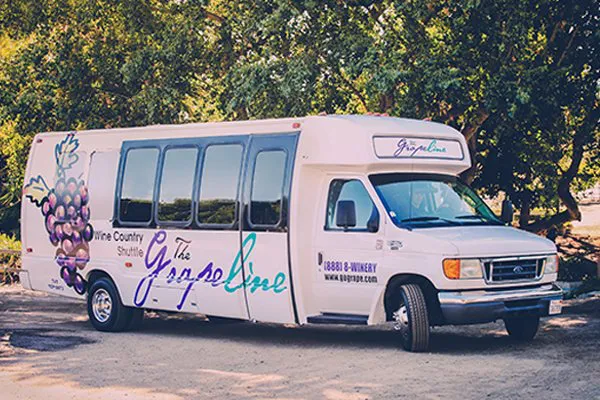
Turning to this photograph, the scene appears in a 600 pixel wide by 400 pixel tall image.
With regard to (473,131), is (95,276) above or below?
below

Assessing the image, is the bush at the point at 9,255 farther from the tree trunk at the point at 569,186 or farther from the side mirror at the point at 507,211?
the side mirror at the point at 507,211

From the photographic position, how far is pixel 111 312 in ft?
53.6

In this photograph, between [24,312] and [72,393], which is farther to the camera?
[24,312]

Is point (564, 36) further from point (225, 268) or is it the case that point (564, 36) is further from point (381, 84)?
point (225, 268)

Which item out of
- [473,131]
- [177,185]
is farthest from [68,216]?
[473,131]

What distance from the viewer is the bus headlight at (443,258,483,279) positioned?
40.6ft

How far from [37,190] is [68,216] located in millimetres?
1018

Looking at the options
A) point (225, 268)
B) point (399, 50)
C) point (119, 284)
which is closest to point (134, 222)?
point (119, 284)

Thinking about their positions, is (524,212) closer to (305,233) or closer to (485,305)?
(305,233)

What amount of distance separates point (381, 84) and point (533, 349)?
8633 mm

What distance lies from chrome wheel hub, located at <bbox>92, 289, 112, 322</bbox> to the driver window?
Result: 443cm

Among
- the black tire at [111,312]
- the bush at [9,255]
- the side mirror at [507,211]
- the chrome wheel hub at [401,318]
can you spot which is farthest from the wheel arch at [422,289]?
the bush at [9,255]

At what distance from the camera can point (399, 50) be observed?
22000mm

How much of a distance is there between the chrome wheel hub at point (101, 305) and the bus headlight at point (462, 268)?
6033mm
